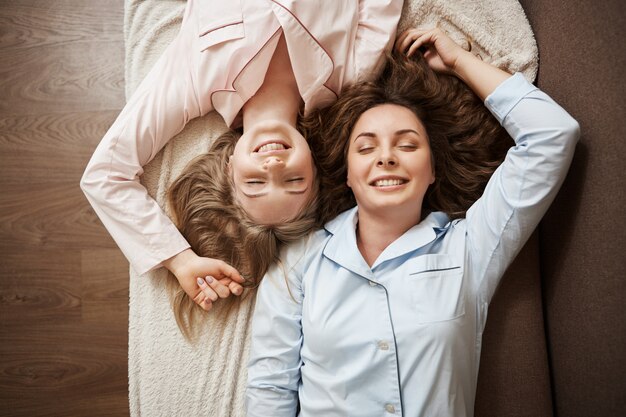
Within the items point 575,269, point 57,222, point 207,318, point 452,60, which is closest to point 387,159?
point 452,60

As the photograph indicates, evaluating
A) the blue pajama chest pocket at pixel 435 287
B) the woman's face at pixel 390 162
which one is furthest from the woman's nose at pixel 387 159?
the blue pajama chest pocket at pixel 435 287

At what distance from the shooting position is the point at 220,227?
5.04 ft

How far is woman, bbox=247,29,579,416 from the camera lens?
3.96 feet

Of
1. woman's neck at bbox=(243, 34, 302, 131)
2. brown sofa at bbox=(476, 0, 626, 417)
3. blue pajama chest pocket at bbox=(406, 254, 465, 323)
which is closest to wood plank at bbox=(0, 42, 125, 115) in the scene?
woman's neck at bbox=(243, 34, 302, 131)

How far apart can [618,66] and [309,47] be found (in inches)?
36.0

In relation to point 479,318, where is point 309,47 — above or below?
above

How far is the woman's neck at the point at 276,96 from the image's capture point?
5.04 feet

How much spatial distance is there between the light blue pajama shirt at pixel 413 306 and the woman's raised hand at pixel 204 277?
167 millimetres

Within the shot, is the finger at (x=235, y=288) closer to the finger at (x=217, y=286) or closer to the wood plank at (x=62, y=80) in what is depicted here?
the finger at (x=217, y=286)

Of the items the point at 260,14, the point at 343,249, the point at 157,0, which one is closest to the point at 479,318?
the point at 343,249

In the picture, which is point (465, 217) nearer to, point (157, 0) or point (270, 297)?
point (270, 297)

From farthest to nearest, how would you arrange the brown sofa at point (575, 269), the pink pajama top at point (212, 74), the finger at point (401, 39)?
the finger at point (401, 39) < the pink pajama top at point (212, 74) < the brown sofa at point (575, 269)

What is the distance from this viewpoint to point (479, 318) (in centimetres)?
130

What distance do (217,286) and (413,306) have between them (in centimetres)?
68
